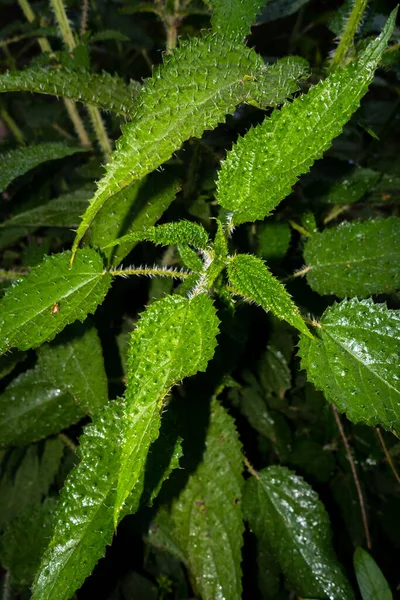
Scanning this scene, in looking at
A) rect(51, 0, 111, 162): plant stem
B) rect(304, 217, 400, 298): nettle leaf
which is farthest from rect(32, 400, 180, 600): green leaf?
rect(51, 0, 111, 162): plant stem

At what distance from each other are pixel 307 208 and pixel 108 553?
3.27 ft

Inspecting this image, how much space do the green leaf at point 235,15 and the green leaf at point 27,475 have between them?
37.2 inches

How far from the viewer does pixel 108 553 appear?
3.95 ft

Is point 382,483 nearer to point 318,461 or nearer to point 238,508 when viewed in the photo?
point 318,461

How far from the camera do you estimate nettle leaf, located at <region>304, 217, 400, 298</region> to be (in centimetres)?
84

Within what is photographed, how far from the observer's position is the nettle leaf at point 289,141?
498mm

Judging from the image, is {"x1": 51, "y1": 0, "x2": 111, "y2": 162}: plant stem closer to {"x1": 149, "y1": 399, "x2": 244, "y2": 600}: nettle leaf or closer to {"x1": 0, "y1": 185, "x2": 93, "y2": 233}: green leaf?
{"x1": 0, "y1": 185, "x2": 93, "y2": 233}: green leaf

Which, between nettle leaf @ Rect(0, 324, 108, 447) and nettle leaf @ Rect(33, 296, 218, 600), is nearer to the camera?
A: nettle leaf @ Rect(33, 296, 218, 600)

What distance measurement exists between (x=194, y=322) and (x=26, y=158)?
0.56 meters

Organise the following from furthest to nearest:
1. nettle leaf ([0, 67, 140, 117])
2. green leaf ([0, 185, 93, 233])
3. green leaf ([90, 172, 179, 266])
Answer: green leaf ([0, 185, 93, 233]), green leaf ([90, 172, 179, 266]), nettle leaf ([0, 67, 140, 117])

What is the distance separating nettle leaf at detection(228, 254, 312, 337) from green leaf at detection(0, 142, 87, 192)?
465 millimetres

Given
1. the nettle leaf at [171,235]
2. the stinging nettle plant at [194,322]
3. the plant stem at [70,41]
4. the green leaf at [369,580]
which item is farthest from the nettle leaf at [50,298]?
the green leaf at [369,580]

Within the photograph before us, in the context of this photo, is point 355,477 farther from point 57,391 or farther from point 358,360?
point 57,391

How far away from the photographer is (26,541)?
41.9 inches
